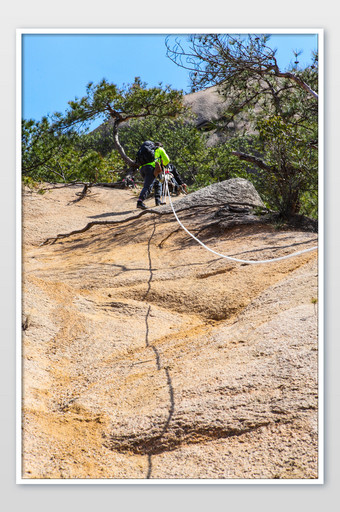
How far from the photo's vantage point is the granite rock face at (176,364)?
8.91 feet

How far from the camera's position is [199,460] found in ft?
8.73

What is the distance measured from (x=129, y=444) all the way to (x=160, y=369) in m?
0.73

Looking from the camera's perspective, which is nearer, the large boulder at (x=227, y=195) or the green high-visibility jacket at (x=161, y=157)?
the green high-visibility jacket at (x=161, y=157)

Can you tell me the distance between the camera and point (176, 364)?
3502 mm

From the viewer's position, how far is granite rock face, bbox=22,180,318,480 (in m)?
2.72

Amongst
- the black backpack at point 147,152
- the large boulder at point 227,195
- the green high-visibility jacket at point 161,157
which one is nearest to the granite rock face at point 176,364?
the large boulder at point 227,195

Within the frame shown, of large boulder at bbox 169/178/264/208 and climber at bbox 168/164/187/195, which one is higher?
climber at bbox 168/164/187/195

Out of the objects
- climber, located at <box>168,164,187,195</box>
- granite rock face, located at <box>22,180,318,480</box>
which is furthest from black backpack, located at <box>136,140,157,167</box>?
granite rock face, located at <box>22,180,318,480</box>

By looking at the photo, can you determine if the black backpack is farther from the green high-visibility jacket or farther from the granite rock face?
the granite rock face
